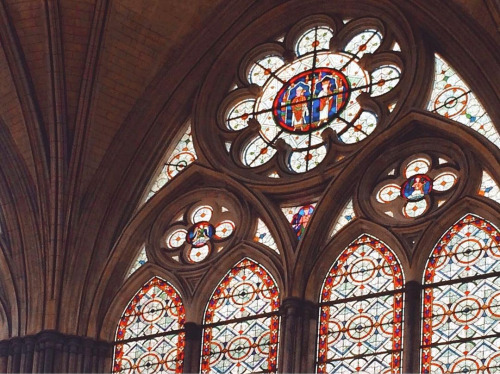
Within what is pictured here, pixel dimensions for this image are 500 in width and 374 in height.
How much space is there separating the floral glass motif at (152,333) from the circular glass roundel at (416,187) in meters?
2.89

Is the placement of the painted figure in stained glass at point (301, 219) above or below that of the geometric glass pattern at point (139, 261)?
above

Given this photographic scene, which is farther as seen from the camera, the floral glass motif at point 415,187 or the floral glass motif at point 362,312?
the floral glass motif at point 415,187

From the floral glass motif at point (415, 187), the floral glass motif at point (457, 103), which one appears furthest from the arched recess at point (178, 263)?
the floral glass motif at point (457, 103)

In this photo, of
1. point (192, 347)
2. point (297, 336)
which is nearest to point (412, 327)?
point (297, 336)

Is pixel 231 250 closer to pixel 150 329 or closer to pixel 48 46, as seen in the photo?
pixel 150 329

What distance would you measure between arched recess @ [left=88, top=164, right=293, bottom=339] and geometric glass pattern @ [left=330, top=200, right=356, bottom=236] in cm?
53

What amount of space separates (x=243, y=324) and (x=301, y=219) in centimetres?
137

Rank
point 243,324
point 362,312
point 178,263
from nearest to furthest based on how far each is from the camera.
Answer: point 362,312 < point 243,324 < point 178,263

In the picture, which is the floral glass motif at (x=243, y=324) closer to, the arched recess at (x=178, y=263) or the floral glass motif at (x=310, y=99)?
the arched recess at (x=178, y=263)

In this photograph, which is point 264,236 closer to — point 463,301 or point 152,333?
point 152,333

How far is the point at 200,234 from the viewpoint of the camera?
21.8m

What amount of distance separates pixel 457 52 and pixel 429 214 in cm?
202

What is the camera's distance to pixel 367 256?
2052 cm

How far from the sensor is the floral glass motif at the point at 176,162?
22.4 meters
